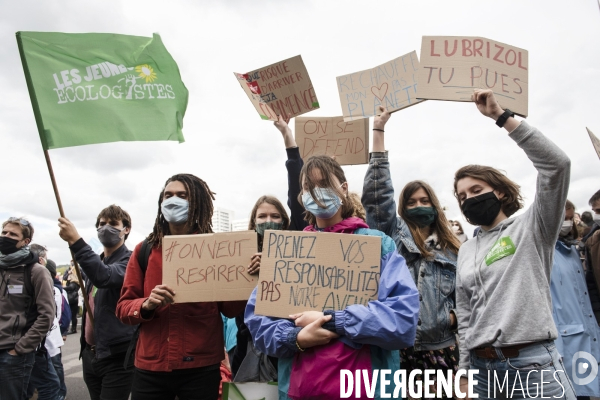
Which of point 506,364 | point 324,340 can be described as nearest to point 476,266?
point 506,364

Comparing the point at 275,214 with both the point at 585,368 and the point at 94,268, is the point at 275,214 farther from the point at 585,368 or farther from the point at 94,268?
the point at 585,368

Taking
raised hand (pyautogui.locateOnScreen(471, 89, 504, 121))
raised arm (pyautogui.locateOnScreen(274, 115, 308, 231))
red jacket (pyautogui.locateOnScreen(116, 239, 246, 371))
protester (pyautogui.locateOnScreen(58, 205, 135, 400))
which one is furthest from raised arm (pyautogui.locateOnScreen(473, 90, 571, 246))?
protester (pyautogui.locateOnScreen(58, 205, 135, 400))

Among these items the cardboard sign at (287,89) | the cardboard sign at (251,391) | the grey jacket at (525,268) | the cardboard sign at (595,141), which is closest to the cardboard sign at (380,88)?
the cardboard sign at (287,89)

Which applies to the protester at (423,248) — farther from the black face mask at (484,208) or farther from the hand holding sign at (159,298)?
the hand holding sign at (159,298)

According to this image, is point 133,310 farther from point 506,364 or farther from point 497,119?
point 497,119

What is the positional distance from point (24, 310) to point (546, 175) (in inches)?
170

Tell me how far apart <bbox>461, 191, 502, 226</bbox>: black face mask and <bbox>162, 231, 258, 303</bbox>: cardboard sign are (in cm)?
132

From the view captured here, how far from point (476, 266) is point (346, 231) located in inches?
32.1

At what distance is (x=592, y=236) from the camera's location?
430 cm

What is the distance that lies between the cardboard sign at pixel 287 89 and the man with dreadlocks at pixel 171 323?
1361mm

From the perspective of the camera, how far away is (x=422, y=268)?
3080mm

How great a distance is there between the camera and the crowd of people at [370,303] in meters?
2.12

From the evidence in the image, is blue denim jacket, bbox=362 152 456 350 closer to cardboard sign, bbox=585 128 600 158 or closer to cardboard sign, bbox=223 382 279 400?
cardboard sign, bbox=223 382 279 400

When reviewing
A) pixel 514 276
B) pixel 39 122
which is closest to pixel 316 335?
pixel 514 276
